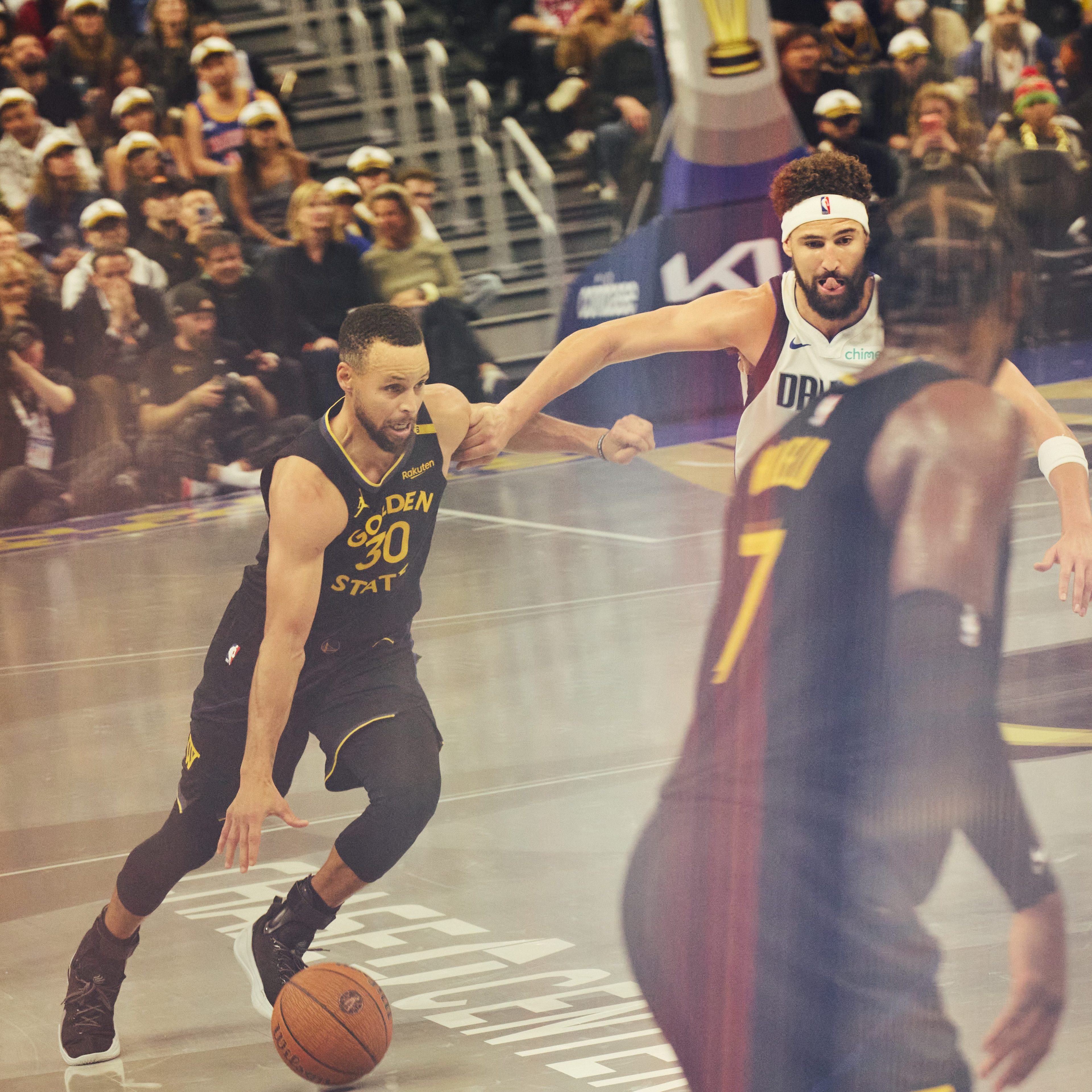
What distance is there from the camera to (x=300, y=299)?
10.0 metres

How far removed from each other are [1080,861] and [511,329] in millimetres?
7436

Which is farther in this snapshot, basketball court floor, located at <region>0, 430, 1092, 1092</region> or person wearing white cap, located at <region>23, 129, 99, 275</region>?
person wearing white cap, located at <region>23, 129, 99, 275</region>

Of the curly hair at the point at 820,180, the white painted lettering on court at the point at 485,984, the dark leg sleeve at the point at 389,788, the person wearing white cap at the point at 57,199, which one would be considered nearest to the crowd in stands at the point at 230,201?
the person wearing white cap at the point at 57,199

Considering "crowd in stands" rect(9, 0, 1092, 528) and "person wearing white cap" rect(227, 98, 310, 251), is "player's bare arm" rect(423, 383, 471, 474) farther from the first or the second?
"person wearing white cap" rect(227, 98, 310, 251)

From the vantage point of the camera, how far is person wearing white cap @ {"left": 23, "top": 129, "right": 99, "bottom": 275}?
10008 mm

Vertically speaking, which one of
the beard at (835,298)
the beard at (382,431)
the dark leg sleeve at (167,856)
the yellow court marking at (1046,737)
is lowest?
the yellow court marking at (1046,737)

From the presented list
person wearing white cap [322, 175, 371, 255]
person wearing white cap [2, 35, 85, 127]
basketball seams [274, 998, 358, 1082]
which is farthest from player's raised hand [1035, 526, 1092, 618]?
person wearing white cap [2, 35, 85, 127]

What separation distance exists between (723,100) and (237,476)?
11.8ft

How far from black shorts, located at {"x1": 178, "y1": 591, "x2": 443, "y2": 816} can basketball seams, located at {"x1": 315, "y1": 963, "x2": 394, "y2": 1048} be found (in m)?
0.42

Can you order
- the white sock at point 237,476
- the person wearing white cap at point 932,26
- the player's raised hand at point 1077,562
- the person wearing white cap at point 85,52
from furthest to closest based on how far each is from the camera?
the person wearing white cap at point 932,26, the person wearing white cap at point 85,52, the white sock at point 237,476, the player's raised hand at point 1077,562

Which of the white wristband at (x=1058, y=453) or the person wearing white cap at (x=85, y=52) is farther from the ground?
the person wearing white cap at (x=85, y=52)

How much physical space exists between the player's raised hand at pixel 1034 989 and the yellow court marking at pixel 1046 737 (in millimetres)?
3295

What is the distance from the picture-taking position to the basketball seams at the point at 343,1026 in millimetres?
3717

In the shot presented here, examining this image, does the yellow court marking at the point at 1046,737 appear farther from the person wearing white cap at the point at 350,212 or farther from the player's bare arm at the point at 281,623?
the person wearing white cap at the point at 350,212
